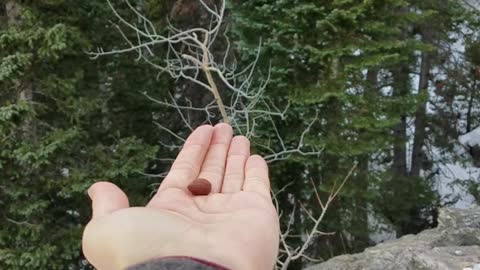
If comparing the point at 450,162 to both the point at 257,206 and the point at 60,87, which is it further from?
the point at 257,206

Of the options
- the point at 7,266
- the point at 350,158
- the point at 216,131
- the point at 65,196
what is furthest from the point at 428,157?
the point at 216,131

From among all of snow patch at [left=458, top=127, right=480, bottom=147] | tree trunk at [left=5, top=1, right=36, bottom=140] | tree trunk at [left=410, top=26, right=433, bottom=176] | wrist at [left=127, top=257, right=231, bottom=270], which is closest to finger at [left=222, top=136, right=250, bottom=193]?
wrist at [left=127, top=257, right=231, bottom=270]

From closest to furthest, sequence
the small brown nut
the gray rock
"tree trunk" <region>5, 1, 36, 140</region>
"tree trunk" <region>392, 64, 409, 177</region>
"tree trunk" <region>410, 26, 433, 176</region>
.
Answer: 1. the small brown nut
2. the gray rock
3. "tree trunk" <region>5, 1, 36, 140</region>
4. "tree trunk" <region>392, 64, 409, 177</region>
5. "tree trunk" <region>410, 26, 433, 176</region>

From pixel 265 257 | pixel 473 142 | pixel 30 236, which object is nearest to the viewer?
pixel 265 257

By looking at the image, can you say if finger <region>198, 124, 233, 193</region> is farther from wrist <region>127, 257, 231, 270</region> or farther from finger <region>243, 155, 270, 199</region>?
wrist <region>127, 257, 231, 270</region>

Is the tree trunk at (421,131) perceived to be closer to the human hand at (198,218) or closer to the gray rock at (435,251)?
the gray rock at (435,251)

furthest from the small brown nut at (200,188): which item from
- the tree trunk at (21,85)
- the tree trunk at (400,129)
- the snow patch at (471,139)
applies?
the snow patch at (471,139)

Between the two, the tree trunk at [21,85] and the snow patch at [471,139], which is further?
the snow patch at [471,139]
